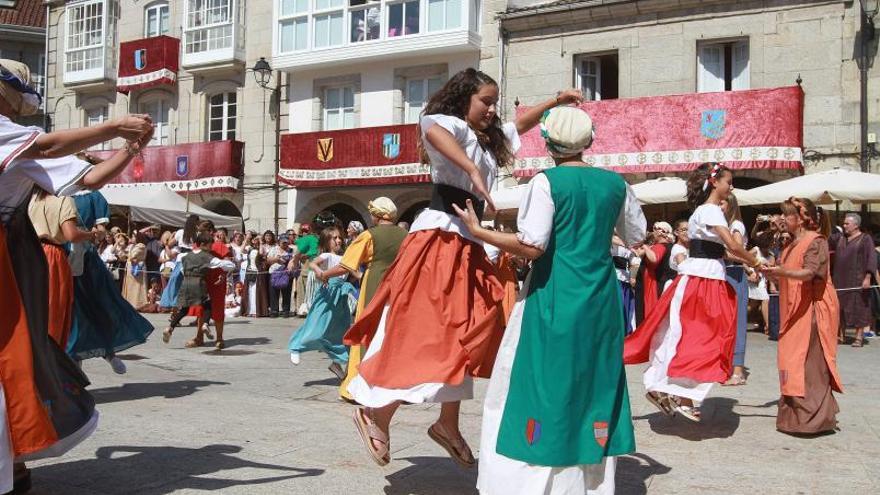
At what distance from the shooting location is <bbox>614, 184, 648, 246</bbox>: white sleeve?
3555 millimetres

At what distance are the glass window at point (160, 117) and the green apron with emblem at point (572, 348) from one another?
2389 cm

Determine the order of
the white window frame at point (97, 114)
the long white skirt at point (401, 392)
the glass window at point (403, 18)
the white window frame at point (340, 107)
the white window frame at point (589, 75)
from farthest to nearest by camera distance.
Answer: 1. the white window frame at point (97, 114)
2. the white window frame at point (340, 107)
3. the glass window at point (403, 18)
4. the white window frame at point (589, 75)
5. the long white skirt at point (401, 392)

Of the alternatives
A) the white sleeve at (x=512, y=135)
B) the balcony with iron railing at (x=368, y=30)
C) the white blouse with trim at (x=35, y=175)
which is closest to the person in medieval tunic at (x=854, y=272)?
the white sleeve at (x=512, y=135)

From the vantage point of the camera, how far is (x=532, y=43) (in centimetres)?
1947

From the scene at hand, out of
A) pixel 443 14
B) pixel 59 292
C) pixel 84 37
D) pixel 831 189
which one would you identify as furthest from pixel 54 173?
pixel 84 37

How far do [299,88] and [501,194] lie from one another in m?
9.60

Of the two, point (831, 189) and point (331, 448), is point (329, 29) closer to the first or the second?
point (831, 189)

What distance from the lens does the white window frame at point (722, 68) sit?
17359 mm

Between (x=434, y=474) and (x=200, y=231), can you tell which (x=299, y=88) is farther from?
(x=434, y=474)

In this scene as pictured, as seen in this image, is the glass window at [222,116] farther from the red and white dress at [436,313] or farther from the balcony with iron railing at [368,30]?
the red and white dress at [436,313]

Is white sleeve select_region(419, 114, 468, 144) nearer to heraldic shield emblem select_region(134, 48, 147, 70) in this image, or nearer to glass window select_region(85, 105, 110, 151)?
heraldic shield emblem select_region(134, 48, 147, 70)

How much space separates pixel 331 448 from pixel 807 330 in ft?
10.8

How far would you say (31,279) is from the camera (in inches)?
132

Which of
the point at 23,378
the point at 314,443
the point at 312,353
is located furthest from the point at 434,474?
the point at 312,353
